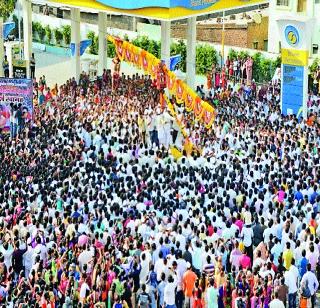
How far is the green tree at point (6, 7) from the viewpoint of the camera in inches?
1754

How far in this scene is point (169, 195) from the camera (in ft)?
69.7

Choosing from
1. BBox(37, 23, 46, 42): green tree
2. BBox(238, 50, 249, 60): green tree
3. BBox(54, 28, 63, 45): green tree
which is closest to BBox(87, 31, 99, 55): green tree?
BBox(54, 28, 63, 45): green tree

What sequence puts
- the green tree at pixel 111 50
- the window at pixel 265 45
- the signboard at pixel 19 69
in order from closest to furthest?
the signboard at pixel 19 69 < the window at pixel 265 45 < the green tree at pixel 111 50

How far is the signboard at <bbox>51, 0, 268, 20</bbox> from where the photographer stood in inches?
1236

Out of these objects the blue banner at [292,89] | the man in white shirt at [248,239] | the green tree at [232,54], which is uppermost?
the green tree at [232,54]

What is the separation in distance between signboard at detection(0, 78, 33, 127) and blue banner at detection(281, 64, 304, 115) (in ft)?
24.3

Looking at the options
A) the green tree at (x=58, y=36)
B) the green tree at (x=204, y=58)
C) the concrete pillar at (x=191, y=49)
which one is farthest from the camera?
the green tree at (x=58, y=36)

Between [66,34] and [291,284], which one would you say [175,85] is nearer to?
[291,284]

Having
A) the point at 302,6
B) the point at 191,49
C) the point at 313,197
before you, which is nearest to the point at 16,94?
the point at 191,49

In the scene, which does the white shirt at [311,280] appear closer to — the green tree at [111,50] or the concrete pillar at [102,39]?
the concrete pillar at [102,39]

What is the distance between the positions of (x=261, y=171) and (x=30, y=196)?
523 centimetres

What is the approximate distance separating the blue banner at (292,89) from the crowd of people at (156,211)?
1.10 meters

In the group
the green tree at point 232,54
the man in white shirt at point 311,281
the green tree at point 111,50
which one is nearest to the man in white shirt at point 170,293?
the man in white shirt at point 311,281

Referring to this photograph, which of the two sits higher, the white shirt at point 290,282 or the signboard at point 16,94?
the signboard at point 16,94
